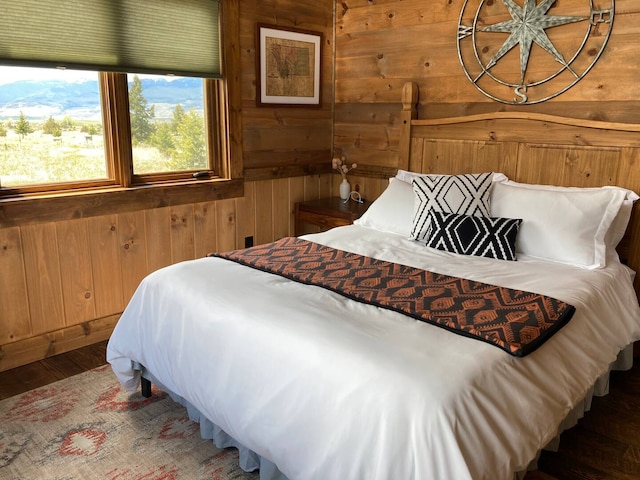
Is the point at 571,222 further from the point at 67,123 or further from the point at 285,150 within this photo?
the point at 67,123

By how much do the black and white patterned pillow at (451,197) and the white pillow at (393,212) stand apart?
8 cm

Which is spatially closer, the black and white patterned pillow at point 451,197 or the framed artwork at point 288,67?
the black and white patterned pillow at point 451,197

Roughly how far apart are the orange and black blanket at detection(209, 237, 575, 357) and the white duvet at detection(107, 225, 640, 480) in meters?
0.05

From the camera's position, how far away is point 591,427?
2.33 meters

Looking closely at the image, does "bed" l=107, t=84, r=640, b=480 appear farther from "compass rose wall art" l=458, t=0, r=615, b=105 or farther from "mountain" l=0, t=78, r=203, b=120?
"mountain" l=0, t=78, r=203, b=120

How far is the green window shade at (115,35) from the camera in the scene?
256cm

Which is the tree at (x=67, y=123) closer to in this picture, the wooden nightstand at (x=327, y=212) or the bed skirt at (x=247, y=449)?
the bed skirt at (x=247, y=449)

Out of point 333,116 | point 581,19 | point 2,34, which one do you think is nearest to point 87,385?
point 2,34

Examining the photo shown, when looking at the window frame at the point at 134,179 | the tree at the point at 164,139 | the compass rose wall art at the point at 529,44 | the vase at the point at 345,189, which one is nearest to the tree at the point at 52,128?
the window frame at the point at 134,179

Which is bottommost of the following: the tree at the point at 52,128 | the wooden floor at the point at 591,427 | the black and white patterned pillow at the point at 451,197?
the wooden floor at the point at 591,427

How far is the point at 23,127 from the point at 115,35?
0.69 metres

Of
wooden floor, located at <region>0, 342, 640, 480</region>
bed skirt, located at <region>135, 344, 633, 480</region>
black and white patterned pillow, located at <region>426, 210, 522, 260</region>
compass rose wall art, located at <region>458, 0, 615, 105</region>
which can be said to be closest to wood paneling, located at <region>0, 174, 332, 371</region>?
wooden floor, located at <region>0, 342, 640, 480</region>

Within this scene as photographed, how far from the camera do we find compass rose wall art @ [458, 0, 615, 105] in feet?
9.48

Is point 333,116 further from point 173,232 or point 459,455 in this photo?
point 459,455
